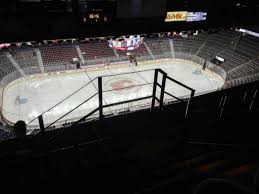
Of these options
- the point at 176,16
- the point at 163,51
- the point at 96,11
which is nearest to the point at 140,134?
the point at 96,11

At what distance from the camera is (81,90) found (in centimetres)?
1358

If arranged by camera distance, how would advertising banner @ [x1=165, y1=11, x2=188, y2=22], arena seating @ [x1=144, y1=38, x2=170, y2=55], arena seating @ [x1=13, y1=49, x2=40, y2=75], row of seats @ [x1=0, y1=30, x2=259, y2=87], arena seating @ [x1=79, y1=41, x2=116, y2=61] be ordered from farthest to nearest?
1. arena seating @ [x1=144, y1=38, x2=170, y2=55]
2. arena seating @ [x1=79, y1=41, x2=116, y2=61]
3. row of seats @ [x1=0, y1=30, x2=259, y2=87]
4. arena seating @ [x1=13, y1=49, x2=40, y2=75]
5. advertising banner @ [x1=165, y1=11, x2=188, y2=22]

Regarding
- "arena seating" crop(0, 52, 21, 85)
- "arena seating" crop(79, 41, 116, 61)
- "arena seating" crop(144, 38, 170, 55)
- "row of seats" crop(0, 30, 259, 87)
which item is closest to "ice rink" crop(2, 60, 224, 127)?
"arena seating" crop(0, 52, 21, 85)

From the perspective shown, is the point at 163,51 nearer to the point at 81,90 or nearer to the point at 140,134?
the point at 81,90

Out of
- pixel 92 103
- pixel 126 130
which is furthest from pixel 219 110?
pixel 92 103

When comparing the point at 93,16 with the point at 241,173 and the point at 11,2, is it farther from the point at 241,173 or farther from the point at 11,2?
the point at 241,173

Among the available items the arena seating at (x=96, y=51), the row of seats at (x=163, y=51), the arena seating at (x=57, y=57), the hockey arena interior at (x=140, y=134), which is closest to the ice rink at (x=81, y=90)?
the hockey arena interior at (x=140, y=134)

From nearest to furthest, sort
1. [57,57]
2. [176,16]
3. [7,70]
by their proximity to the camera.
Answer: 1. [176,16]
2. [7,70]
3. [57,57]

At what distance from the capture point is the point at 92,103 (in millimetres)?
12180

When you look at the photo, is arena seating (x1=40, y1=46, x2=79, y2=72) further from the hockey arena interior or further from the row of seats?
the hockey arena interior

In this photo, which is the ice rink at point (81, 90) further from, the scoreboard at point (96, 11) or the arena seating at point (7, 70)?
the scoreboard at point (96, 11)

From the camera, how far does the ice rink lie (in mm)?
11452

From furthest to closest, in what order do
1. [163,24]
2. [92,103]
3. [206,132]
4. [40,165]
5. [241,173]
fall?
[92,103] → [163,24] → [206,132] → [40,165] → [241,173]

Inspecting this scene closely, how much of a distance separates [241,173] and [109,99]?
10.5m
